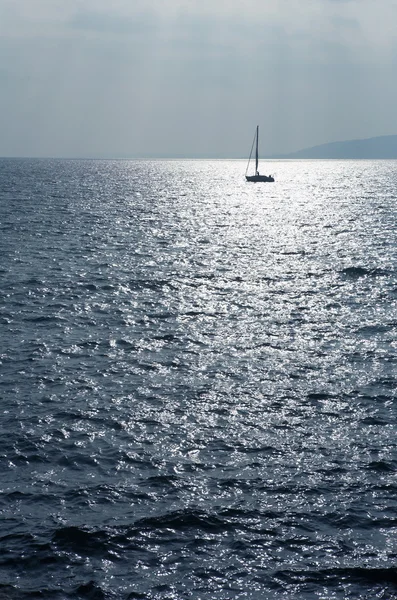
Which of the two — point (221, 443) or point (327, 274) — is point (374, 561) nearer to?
point (221, 443)

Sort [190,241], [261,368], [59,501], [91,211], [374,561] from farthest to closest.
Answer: [91,211]
[190,241]
[261,368]
[59,501]
[374,561]

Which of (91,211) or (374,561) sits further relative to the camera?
(91,211)

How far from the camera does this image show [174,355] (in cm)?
3597

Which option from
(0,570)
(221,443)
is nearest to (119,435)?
(221,443)

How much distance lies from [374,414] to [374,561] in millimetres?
10435

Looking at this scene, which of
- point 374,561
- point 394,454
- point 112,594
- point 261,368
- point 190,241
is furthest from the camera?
point 190,241

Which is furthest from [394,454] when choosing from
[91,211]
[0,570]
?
[91,211]

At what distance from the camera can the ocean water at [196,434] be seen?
18.3m

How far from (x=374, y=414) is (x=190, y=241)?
5672 centimetres

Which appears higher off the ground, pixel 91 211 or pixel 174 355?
pixel 91 211

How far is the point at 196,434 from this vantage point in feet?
86.0

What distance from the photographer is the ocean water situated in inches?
719

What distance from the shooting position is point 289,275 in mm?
61656

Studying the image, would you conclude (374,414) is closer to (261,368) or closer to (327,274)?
(261,368)
